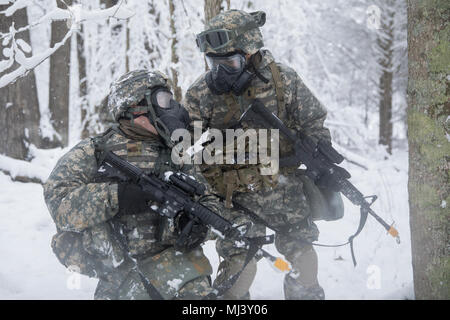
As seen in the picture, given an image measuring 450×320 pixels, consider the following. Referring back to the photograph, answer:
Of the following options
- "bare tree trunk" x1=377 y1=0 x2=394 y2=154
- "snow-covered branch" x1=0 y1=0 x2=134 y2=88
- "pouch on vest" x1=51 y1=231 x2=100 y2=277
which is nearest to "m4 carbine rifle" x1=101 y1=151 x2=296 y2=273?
"pouch on vest" x1=51 y1=231 x2=100 y2=277

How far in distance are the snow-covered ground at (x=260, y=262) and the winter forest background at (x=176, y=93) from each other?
0.04 ft

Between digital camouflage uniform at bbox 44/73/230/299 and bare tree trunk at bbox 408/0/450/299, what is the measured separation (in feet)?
5.21

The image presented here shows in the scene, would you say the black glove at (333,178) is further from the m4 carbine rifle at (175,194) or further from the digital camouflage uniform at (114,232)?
the digital camouflage uniform at (114,232)

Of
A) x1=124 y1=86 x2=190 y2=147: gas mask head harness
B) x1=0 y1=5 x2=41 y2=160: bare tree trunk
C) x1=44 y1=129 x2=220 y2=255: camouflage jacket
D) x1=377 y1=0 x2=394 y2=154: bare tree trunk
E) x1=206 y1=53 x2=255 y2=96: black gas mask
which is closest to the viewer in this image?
x1=44 y1=129 x2=220 y2=255: camouflage jacket

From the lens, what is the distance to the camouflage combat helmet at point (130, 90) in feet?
8.86

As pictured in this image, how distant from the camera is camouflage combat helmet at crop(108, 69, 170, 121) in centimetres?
270

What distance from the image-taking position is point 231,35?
3.05m

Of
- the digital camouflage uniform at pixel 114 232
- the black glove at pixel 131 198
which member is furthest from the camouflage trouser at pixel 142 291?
the black glove at pixel 131 198

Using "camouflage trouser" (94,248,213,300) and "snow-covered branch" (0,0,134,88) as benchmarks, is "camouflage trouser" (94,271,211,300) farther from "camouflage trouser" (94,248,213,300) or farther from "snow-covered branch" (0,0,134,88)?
"snow-covered branch" (0,0,134,88)

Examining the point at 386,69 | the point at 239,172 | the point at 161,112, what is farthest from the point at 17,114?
the point at 386,69

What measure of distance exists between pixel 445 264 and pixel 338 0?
1339cm
